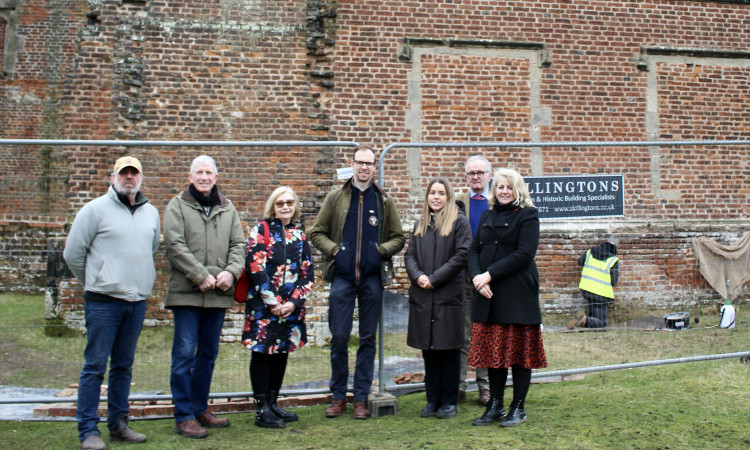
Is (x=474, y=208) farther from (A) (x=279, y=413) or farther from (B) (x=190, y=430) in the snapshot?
(B) (x=190, y=430)

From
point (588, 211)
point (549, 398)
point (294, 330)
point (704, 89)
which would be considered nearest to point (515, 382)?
point (549, 398)

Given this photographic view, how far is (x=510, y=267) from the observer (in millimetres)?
4500

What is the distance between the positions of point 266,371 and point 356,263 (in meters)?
1.05

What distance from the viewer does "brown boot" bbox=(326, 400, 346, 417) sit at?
4.97 meters

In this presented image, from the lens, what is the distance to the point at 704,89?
10.9 m

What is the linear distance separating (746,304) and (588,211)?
1.77 meters

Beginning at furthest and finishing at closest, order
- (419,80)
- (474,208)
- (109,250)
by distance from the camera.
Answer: (419,80)
(474,208)
(109,250)

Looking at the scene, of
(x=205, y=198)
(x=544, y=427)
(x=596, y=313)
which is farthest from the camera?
(x=596, y=313)

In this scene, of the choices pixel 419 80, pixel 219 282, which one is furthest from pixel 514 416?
pixel 419 80

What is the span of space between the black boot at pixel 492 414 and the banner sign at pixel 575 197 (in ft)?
6.64

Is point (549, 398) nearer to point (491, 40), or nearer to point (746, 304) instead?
point (746, 304)

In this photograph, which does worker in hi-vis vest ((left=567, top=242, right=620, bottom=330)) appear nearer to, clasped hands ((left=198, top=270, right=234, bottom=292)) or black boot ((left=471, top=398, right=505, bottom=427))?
black boot ((left=471, top=398, right=505, bottom=427))

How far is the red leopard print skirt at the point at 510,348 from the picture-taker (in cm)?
449

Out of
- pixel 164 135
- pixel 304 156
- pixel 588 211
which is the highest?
pixel 164 135
